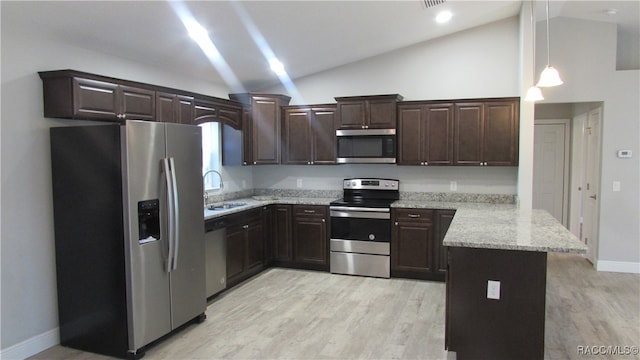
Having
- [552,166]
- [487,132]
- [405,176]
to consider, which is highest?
[487,132]

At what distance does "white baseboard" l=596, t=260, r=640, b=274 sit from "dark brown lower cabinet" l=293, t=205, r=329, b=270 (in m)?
3.56

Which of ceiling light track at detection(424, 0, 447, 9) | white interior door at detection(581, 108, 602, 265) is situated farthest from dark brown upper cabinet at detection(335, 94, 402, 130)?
white interior door at detection(581, 108, 602, 265)

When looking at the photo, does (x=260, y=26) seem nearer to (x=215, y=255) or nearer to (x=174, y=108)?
(x=174, y=108)

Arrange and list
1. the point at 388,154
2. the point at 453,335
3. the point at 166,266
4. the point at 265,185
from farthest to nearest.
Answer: the point at 265,185, the point at 388,154, the point at 166,266, the point at 453,335

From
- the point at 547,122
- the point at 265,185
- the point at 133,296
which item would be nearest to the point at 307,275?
the point at 265,185

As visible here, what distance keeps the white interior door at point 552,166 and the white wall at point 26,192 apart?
6649mm

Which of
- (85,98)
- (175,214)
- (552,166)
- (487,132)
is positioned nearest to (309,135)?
(487,132)

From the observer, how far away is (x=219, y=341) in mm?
3469

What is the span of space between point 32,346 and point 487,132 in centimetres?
490

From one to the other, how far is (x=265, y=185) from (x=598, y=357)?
4483 millimetres

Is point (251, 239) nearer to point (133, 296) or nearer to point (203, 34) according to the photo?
point (133, 296)

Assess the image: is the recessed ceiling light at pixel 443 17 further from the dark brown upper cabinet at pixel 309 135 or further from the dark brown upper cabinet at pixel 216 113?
the dark brown upper cabinet at pixel 216 113

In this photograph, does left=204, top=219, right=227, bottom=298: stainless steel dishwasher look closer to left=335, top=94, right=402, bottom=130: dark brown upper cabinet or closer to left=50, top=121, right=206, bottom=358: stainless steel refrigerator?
left=50, top=121, right=206, bottom=358: stainless steel refrigerator

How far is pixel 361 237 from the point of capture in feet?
17.3
